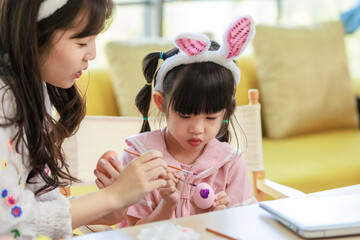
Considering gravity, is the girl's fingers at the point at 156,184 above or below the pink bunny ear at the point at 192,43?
below

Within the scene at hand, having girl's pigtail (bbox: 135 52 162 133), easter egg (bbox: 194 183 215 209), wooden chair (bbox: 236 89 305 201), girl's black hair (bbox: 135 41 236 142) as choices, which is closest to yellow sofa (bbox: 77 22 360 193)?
wooden chair (bbox: 236 89 305 201)

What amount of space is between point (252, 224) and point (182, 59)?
0.52 m

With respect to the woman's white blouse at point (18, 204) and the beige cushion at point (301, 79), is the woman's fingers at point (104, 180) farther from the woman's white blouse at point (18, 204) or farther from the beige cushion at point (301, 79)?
the beige cushion at point (301, 79)

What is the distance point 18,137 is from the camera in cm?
101

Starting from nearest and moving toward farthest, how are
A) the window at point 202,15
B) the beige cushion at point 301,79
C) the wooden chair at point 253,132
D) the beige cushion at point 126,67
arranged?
the wooden chair at point 253,132, the beige cushion at point 126,67, the beige cushion at point 301,79, the window at point 202,15

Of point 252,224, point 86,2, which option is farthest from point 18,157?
point 252,224

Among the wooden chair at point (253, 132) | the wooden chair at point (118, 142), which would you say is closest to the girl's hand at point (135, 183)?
the wooden chair at point (118, 142)

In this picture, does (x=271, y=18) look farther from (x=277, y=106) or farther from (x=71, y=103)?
(x=71, y=103)

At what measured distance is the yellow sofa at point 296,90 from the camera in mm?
2527

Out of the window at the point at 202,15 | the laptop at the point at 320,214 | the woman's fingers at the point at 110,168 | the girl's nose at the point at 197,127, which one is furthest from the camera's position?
the window at the point at 202,15

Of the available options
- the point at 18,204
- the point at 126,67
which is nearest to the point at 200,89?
the point at 18,204

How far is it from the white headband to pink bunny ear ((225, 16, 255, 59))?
44 centimetres

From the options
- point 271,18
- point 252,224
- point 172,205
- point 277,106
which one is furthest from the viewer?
point 271,18

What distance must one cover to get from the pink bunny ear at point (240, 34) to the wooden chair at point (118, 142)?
43 centimetres
